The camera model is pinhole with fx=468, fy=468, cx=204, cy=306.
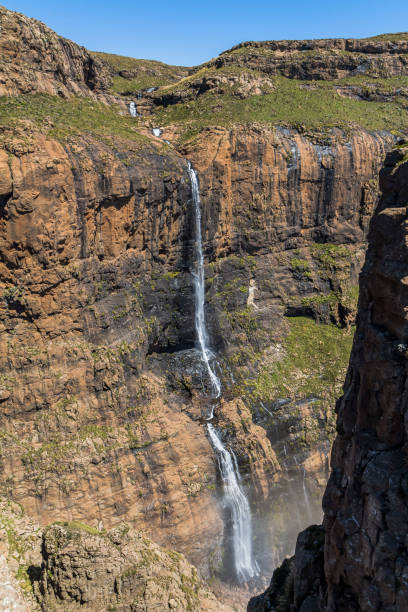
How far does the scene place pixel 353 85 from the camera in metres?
56.6

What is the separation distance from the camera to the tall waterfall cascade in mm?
32344

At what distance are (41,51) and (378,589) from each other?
4265cm

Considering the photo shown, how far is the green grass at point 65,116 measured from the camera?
33.0 m

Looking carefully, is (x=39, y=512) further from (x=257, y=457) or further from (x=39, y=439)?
(x=257, y=457)

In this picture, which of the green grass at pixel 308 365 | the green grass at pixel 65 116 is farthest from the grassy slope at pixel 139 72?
the green grass at pixel 308 365

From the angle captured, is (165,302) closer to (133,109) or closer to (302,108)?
(133,109)

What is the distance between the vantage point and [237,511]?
3359 centimetres

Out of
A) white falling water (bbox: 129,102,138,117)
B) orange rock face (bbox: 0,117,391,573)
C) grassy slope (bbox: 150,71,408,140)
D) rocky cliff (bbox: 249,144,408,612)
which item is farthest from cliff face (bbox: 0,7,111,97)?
rocky cliff (bbox: 249,144,408,612)

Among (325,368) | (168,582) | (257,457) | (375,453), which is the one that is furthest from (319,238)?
(375,453)

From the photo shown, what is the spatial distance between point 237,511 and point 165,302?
664 inches

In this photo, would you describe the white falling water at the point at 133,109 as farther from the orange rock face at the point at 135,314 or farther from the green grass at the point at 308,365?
the green grass at the point at 308,365

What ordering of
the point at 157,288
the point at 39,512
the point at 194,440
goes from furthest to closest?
the point at 157,288 < the point at 194,440 < the point at 39,512

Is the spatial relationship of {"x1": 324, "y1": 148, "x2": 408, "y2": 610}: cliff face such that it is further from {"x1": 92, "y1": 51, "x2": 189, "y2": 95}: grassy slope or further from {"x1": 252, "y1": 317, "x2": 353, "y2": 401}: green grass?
{"x1": 92, "y1": 51, "x2": 189, "y2": 95}: grassy slope

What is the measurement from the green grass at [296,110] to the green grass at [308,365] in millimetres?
20115
